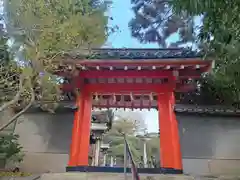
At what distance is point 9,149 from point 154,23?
18.4 ft

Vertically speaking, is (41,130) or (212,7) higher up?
(212,7)

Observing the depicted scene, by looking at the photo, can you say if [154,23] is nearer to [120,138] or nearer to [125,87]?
[125,87]

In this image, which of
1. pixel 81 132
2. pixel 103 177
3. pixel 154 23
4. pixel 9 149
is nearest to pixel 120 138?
pixel 154 23

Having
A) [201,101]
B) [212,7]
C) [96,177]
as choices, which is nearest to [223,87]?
[201,101]

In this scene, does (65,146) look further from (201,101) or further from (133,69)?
(201,101)

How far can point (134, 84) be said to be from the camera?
6820 millimetres

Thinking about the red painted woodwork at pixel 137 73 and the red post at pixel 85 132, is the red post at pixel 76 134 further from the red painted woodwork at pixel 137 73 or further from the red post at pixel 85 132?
the red painted woodwork at pixel 137 73

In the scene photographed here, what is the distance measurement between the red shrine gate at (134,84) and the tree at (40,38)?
0.93 meters

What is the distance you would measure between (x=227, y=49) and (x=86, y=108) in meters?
3.38

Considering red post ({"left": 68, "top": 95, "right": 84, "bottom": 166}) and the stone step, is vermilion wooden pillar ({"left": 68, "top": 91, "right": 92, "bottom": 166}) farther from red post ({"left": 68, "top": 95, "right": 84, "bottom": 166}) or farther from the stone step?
the stone step

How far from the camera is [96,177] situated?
521cm

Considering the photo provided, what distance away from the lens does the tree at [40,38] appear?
15.3ft

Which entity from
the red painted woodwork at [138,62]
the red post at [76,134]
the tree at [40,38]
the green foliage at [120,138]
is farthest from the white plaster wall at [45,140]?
the green foliage at [120,138]

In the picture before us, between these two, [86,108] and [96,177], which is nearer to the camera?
[96,177]
